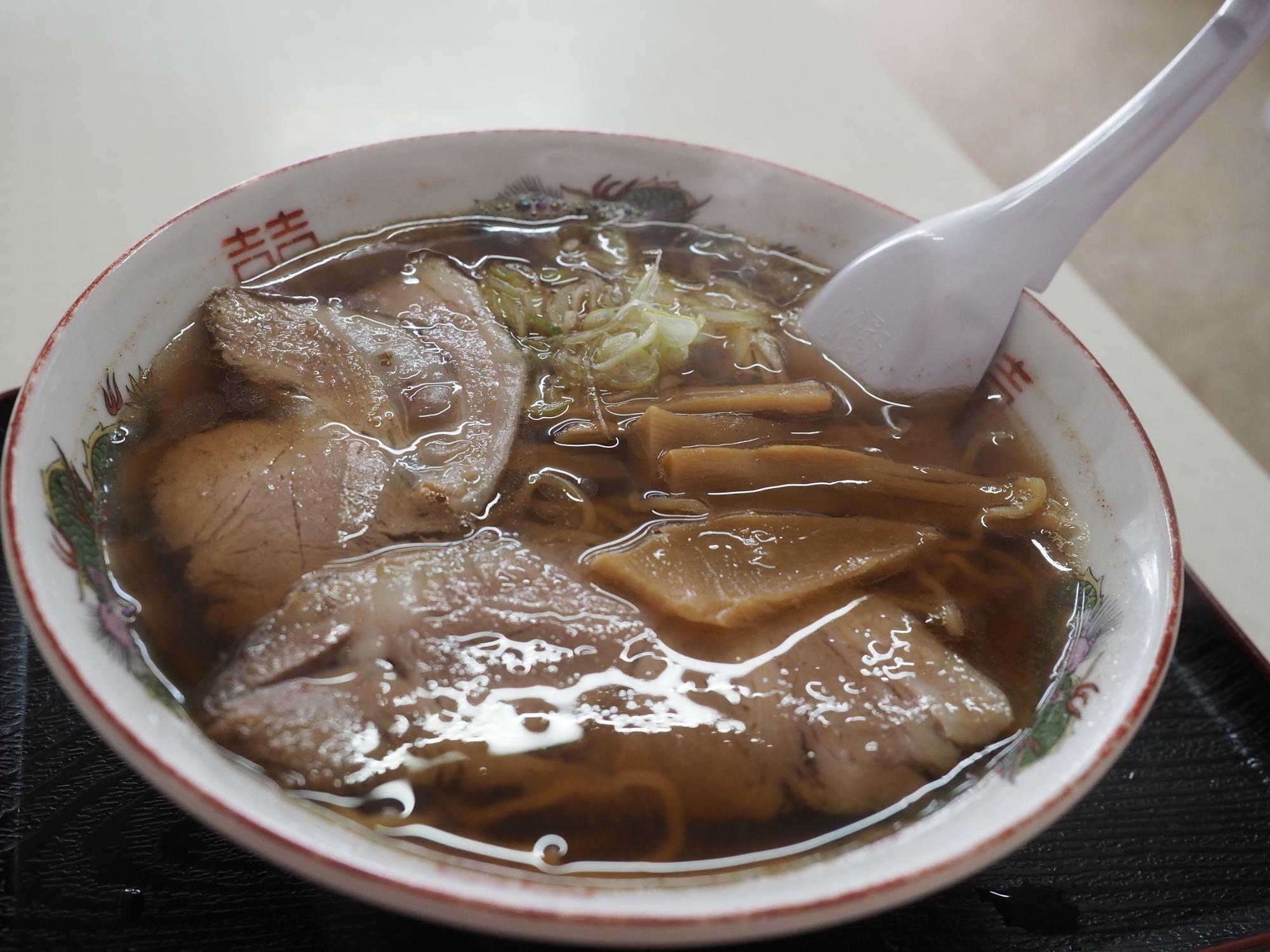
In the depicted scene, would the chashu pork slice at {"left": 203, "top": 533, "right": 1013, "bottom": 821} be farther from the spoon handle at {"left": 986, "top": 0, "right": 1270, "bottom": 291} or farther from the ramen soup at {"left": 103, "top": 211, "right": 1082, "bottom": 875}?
the spoon handle at {"left": 986, "top": 0, "right": 1270, "bottom": 291}

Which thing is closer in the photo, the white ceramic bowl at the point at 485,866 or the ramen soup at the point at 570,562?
the white ceramic bowl at the point at 485,866

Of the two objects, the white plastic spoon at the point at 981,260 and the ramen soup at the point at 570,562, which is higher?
the white plastic spoon at the point at 981,260

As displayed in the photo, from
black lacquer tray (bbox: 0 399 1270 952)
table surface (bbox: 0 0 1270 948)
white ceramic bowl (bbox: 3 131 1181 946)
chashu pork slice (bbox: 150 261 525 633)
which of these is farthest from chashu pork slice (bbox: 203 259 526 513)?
table surface (bbox: 0 0 1270 948)

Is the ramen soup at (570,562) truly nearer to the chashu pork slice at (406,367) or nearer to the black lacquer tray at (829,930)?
the chashu pork slice at (406,367)

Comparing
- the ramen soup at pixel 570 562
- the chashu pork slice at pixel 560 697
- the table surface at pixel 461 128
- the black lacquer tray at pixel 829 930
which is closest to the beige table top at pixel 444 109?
the table surface at pixel 461 128

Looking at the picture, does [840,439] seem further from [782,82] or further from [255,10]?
[255,10]

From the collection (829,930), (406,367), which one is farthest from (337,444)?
(829,930)

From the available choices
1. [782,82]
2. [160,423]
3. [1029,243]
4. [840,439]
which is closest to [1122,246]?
[782,82]
